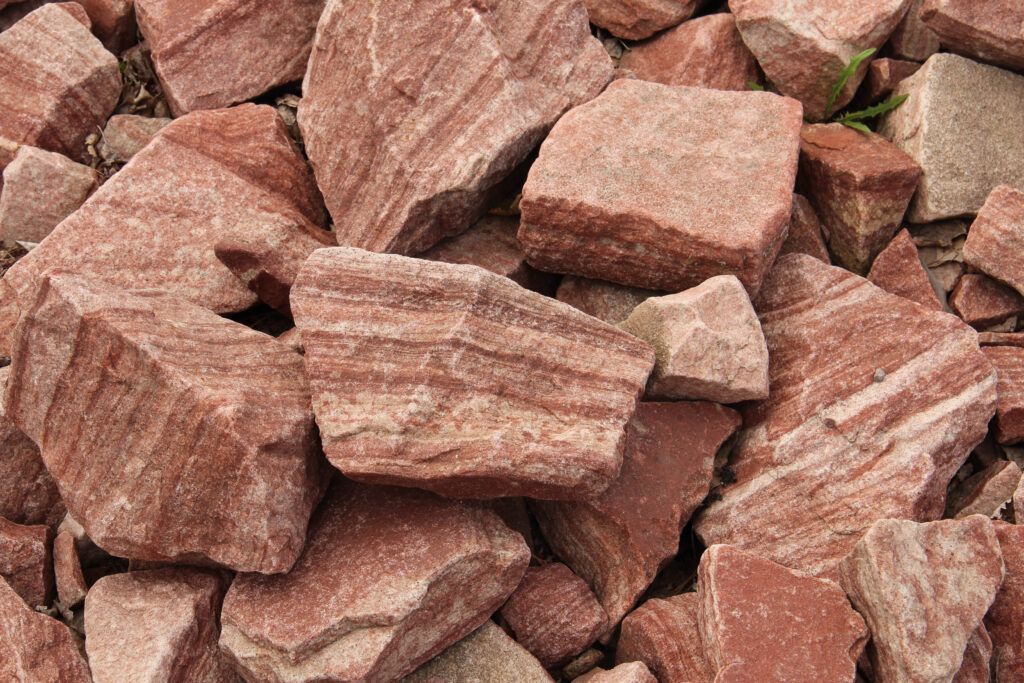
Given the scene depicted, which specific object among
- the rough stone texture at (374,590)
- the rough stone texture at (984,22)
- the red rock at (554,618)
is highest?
the rough stone texture at (984,22)

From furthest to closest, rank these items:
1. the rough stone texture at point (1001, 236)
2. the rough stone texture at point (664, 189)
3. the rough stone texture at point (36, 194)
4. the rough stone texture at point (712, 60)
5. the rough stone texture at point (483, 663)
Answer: the rough stone texture at point (712, 60), the rough stone texture at point (36, 194), the rough stone texture at point (1001, 236), the rough stone texture at point (664, 189), the rough stone texture at point (483, 663)

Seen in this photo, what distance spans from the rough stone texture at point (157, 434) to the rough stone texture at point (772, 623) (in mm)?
1118

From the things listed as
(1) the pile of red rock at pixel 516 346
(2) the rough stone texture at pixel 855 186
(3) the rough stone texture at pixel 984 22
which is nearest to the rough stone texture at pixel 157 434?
(1) the pile of red rock at pixel 516 346

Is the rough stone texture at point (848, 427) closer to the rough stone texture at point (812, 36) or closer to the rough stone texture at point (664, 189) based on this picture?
the rough stone texture at point (664, 189)

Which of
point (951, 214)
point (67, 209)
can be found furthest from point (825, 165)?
point (67, 209)

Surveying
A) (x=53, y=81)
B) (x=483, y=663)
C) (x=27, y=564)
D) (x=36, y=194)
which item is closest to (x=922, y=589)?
(x=483, y=663)

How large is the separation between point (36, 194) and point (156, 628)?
6.01 ft

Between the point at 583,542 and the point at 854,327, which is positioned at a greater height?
the point at 854,327

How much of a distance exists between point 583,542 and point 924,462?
101 cm

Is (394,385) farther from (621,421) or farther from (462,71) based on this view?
(462,71)

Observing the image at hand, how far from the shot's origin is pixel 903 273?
11.1 ft

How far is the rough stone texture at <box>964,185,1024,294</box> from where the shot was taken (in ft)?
10.5

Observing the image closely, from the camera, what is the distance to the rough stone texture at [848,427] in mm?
2850

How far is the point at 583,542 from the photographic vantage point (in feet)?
9.73
